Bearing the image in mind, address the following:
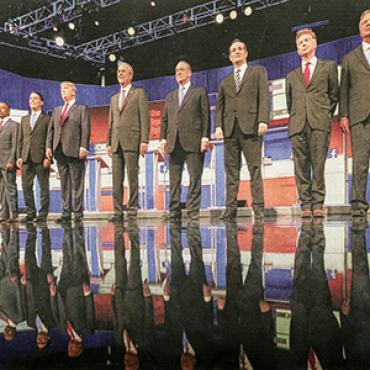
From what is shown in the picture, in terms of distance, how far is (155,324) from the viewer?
514 mm

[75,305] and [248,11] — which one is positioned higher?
[248,11]

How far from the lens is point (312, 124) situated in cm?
260

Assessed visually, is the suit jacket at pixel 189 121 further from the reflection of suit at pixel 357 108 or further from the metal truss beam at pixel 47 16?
the metal truss beam at pixel 47 16

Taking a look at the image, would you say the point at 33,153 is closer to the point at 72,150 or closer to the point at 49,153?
the point at 49,153

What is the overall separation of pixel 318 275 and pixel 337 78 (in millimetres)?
2116

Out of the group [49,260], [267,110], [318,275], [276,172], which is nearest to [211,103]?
[267,110]

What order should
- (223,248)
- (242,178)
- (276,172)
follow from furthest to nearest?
(276,172)
(242,178)
(223,248)

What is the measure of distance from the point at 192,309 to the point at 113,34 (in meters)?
3.26

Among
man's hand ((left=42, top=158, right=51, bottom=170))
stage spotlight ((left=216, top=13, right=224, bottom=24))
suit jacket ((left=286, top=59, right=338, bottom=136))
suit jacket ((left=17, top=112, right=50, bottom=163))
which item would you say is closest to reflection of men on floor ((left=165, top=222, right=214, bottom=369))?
suit jacket ((left=286, top=59, right=338, bottom=136))

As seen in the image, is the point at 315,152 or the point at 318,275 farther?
the point at 315,152

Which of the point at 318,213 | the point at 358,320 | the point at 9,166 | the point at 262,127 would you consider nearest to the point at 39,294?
the point at 358,320

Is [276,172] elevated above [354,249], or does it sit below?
above

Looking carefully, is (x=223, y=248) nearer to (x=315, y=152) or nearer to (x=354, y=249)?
(x=354, y=249)

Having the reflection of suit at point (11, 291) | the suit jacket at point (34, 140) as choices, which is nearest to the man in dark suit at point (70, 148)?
the suit jacket at point (34, 140)
